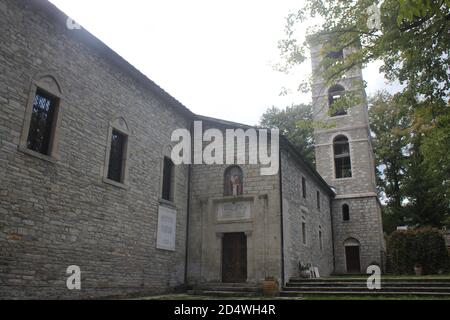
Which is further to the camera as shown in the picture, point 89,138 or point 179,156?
point 179,156

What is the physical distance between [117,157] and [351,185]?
1708 centimetres

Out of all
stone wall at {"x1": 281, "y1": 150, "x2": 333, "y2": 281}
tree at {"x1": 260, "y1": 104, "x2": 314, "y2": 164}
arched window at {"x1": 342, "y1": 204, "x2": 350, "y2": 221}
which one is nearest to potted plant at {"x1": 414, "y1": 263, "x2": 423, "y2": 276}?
stone wall at {"x1": 281, "y1": 150, "x2": 333, "y2": 281}

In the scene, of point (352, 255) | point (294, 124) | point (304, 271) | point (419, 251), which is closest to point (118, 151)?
point (304, 271)

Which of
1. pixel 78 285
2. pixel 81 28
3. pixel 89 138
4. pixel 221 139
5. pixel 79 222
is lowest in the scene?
pixel 78 285

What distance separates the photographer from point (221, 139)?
15469mm

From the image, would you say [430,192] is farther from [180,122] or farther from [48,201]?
[48,201]

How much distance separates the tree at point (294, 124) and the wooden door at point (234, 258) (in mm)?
17924

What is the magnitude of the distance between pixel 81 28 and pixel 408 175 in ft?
→ 88.3

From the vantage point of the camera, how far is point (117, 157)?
11.9 meters

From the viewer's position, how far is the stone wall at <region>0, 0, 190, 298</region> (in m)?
8.31

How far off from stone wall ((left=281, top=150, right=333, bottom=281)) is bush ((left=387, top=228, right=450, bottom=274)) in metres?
3.67

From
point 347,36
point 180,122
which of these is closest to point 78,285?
point 180,122

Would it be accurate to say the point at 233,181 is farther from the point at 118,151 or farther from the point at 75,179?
the point at 75,179

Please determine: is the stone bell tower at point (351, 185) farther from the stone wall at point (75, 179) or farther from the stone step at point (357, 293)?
the stone wall at point (75, 179)
